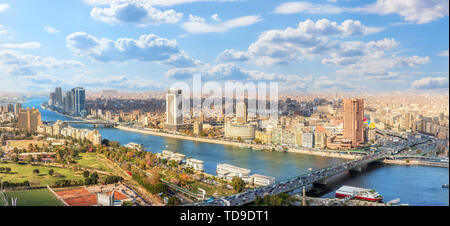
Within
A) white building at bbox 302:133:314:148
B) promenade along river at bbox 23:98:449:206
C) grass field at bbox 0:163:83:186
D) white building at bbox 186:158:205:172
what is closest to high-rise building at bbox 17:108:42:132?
promenade along river at bbox 23:98:449:206

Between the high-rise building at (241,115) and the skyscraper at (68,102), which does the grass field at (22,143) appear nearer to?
the skyscraper at (68,102)

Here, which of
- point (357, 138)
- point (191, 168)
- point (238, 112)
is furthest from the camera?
point (238, 112)

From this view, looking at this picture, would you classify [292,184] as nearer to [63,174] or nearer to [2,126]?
[63,174]

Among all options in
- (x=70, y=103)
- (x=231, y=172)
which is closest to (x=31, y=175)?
(x=231, y=172)

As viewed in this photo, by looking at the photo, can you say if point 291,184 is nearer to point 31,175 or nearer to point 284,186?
point 284,186
